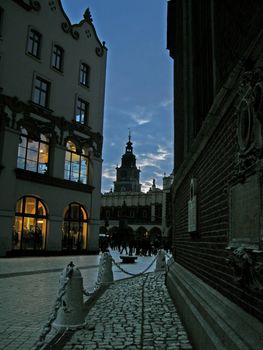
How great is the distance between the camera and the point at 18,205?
2503 cm

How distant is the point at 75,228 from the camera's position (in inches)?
1155

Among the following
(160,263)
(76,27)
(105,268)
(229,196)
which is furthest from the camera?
(76,27)

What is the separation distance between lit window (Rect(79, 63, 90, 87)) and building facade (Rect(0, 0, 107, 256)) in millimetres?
86

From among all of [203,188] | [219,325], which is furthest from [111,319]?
[219,325]

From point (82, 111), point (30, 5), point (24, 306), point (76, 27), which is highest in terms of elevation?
point (76, 27)

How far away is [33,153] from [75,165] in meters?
4.48

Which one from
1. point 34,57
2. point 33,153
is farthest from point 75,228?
point 34,57

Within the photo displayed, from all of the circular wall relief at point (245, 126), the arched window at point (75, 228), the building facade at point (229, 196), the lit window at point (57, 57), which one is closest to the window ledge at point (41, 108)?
the lit window at point (57, 57)

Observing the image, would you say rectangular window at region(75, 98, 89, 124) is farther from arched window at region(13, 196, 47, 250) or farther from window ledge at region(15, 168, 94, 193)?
arched window at region(13, 196, 47, 250)

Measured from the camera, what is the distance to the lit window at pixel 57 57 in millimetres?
29409

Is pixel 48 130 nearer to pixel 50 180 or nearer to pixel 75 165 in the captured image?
pixel 50 180

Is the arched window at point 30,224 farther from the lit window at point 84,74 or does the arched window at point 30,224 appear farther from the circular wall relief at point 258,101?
the circular wall relief at point 258,101

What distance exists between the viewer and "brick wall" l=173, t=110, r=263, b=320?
4.07m

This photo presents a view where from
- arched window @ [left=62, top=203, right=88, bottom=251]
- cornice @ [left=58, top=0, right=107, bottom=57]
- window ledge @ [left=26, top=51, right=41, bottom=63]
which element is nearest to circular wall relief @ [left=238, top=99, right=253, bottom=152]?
arched window @ [left=62, top=203, right=88, bottom=251]
